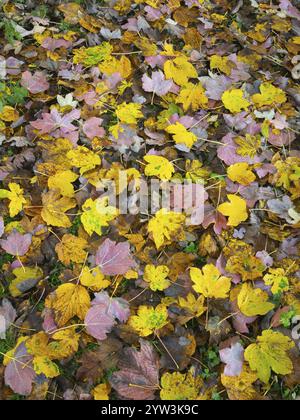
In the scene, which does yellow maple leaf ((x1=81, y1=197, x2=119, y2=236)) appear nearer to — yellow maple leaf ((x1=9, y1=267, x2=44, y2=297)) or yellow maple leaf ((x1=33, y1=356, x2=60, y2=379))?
yellow maple leaf ((x1=9, y1=267, x2=44, y2=297))

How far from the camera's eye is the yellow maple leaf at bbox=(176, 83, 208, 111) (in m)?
2.29

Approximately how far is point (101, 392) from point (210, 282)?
572 mm

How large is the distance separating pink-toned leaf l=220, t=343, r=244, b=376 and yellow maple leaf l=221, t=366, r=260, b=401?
16 mm

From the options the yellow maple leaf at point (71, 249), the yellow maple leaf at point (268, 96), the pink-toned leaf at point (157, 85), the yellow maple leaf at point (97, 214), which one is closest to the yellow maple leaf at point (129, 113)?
the pink-toned leaf at point (157, 85)

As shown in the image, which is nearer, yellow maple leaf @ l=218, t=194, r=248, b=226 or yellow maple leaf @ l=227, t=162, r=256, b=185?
yellow maple leaf @ l=218, t=194, r=248, b=226

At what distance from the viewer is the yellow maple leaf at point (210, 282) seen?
1.69 m

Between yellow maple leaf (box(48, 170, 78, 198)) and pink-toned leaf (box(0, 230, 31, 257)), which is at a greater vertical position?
yellow maple leaf (box(48, 170, 78, 198))

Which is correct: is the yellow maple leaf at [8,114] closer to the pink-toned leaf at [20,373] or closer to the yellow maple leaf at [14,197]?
the yellow maple leaf at [14,197]

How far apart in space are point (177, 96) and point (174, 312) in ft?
3.92

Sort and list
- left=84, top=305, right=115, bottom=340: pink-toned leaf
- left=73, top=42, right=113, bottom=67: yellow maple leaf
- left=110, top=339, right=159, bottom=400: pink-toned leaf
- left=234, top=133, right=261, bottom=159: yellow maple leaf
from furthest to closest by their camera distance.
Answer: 1. left=73, top=42, right=113, bottom=67: yellow maple leaf
2. left=234, top=133, right=261, bottom=159: yellow maple leaf
3. left=84, top=305, right=115, bottom=340: pink-toned leaf
4. left=110, top=339, right=159, bottom=400: pink-toned leaf

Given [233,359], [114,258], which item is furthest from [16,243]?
[233,359]

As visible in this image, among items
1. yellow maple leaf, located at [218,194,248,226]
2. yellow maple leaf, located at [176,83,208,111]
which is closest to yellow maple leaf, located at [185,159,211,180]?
yellow maple leaf, located at [218,194,248,226]
